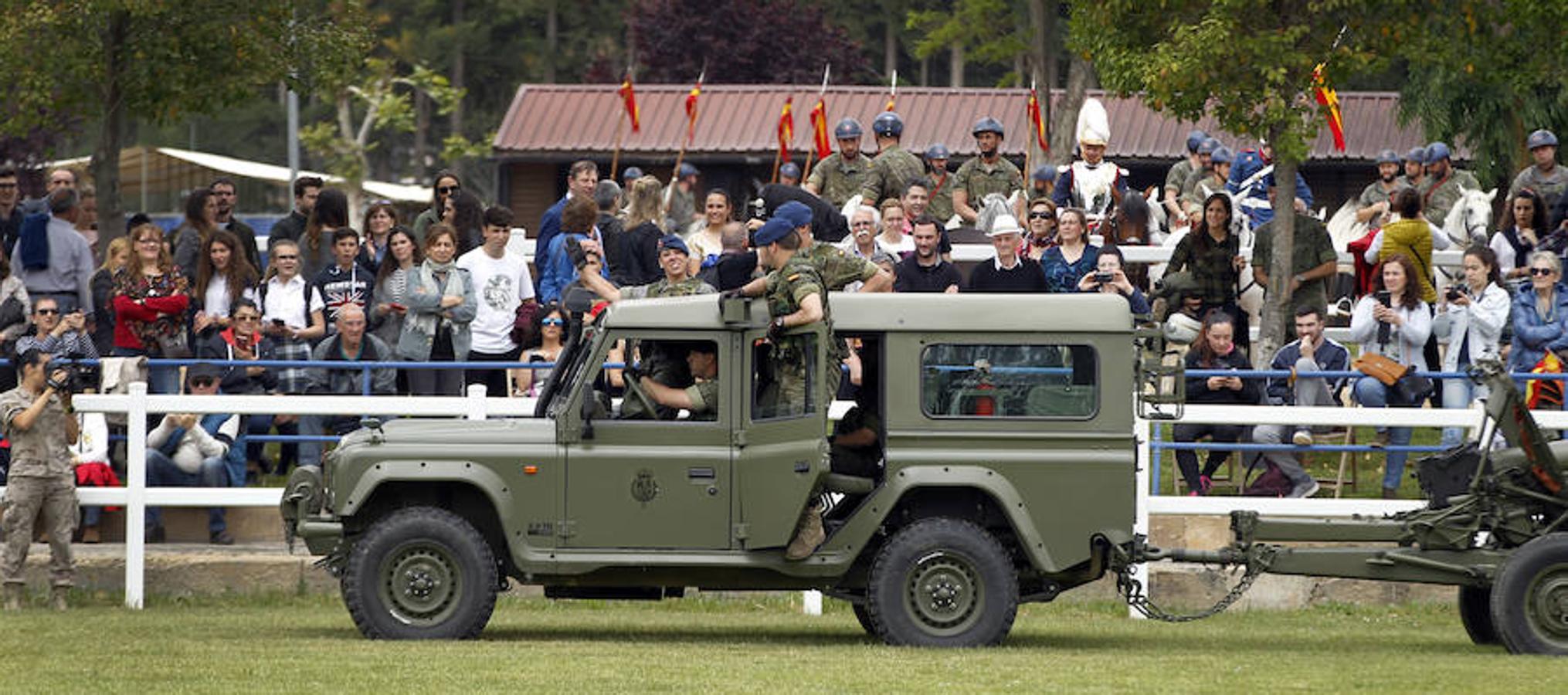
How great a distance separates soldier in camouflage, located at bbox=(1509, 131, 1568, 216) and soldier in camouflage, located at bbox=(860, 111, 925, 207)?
517cm

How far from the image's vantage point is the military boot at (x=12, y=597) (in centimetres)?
1684

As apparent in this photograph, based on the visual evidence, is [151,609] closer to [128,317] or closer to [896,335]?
[128,317]

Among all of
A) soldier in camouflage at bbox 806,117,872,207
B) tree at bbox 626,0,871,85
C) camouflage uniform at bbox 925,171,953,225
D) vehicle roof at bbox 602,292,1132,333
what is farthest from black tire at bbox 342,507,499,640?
tree at bbox 626,0,871,85

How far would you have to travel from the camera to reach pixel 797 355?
14.7 meters

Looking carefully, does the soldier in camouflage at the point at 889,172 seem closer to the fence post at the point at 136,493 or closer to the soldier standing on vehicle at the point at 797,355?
the fence post at the point at 136,493

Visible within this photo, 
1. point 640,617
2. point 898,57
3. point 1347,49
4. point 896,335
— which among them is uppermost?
point 898,57

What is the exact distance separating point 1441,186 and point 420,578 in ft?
46.9

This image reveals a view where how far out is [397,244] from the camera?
65.7ft

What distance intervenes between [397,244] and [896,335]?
20.7ft

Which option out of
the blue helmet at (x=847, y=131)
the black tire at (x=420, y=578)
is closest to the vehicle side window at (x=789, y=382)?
the black tire at (x=420, y=578)

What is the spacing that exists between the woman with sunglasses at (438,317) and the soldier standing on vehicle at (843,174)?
4.96 meters

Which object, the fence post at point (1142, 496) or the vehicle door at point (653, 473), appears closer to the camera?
the vehicle door at point (653, 473)

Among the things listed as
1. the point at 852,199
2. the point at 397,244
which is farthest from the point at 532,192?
the point at 397,244

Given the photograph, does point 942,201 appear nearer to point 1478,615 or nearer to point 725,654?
point 1478,615
